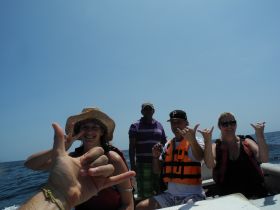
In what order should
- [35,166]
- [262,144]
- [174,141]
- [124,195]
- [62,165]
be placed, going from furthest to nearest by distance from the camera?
1. [174,141]
2. [262,144]
3. [124,195]
4. [35,166]
5. [62,165]

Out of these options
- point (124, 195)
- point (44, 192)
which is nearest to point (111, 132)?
point (124, 195)

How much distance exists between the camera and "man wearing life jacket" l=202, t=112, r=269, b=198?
3723 mm

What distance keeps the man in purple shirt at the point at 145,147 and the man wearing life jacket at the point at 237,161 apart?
164 cm

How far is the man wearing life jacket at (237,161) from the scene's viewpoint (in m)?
3.72

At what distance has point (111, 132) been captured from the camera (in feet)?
12.0

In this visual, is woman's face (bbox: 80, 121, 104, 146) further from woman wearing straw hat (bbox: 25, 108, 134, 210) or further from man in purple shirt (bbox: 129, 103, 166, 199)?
man in purple shirt (bbox: 129, 103, 166, 199)

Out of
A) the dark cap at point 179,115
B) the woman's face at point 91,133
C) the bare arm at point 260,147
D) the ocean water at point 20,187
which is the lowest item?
the ocean water at point 20,187

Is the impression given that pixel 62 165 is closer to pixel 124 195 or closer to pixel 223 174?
pixel 124 195

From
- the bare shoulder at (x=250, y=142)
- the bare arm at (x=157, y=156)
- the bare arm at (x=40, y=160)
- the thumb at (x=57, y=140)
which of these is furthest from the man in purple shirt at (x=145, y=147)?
Answer: the thumb at (x=57, y=140)

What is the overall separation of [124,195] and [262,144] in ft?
6.29


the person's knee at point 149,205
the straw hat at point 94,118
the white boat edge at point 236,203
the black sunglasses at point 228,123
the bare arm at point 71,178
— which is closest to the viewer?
the bare arm at point 71,178

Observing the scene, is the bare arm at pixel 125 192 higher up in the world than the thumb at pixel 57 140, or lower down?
lower down

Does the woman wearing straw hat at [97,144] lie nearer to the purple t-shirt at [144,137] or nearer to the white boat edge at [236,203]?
the white boat edge at [236,203]

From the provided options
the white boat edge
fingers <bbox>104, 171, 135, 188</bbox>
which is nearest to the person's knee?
the white boat edge
